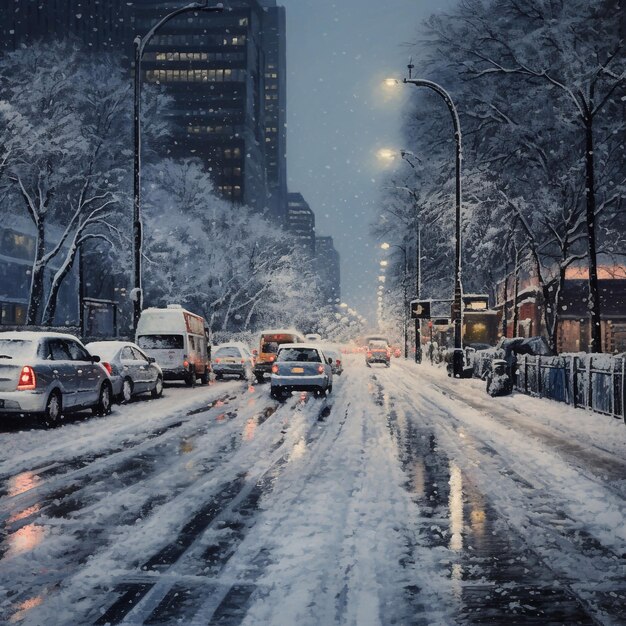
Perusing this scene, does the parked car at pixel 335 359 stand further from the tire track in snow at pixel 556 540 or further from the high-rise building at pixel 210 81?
the high-rise building at pixel 210 81

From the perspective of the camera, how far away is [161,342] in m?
28.8

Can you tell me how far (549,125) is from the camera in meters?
30.4

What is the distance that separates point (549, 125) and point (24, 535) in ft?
88.9

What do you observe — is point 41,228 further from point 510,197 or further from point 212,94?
point 212,94

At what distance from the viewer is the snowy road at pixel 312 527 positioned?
5082mm

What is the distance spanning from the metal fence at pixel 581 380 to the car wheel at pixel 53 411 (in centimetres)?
1028

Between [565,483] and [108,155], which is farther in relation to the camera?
[108,155]

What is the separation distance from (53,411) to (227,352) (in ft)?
68.8

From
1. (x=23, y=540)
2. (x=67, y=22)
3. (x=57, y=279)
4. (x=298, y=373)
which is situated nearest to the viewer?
(x=23, y=540)

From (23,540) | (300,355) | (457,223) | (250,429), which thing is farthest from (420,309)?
(23,540)

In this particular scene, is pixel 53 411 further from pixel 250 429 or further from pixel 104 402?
pixel 250 429

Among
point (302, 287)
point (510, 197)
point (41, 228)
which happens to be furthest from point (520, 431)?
point (302, 287)

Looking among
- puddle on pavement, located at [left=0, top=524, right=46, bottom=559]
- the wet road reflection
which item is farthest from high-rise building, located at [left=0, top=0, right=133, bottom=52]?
puddle on pavement, located at [left=0, top=524, right=46, bottom=559]

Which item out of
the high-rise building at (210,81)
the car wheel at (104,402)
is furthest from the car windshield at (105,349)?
the high-rise building at (210,81)
